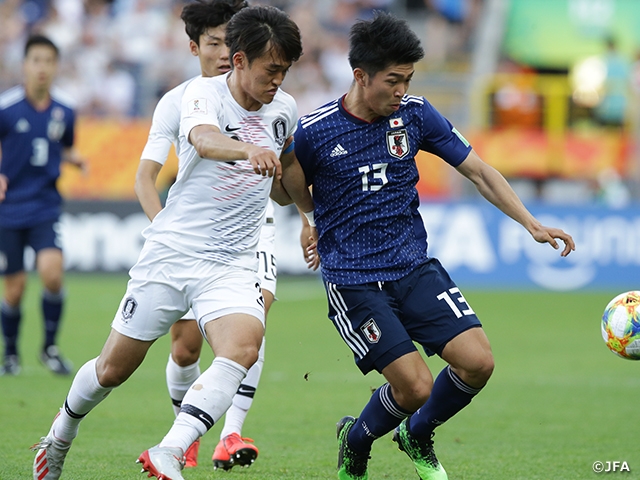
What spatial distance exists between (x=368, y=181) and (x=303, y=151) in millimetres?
375

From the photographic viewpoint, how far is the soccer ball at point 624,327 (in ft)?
18.4

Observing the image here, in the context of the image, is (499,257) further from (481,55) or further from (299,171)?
(299,171)

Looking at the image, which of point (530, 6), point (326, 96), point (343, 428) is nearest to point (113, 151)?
point (326, 96)

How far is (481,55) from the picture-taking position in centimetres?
2211

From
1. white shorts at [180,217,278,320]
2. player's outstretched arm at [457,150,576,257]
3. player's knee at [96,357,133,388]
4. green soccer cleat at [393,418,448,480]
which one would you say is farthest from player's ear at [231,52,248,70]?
green soccer cleat at [393,418,448,480]

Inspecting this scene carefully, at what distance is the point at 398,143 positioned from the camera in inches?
209

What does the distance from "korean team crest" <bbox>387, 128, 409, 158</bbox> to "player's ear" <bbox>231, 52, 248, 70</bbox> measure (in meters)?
0.91

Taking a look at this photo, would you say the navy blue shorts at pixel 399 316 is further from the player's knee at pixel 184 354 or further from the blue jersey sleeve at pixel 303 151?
the player's knee at pixel 184 354

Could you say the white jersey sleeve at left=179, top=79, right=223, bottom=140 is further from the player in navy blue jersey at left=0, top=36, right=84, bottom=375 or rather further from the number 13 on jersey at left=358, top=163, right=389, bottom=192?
the player in navy blue jersey at left=0, top=36, right=84, bottom=375

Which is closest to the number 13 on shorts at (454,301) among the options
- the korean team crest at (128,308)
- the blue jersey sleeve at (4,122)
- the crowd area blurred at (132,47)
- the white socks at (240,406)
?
the white socks at (240,406)

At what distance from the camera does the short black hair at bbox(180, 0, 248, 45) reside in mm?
5969

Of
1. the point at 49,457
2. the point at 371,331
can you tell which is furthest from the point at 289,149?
the point at 49,457

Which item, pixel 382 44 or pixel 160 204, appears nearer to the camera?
pixel 382 44

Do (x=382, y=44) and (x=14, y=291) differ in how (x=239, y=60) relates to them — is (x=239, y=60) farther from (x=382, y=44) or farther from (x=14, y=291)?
(x=14, y=291)
